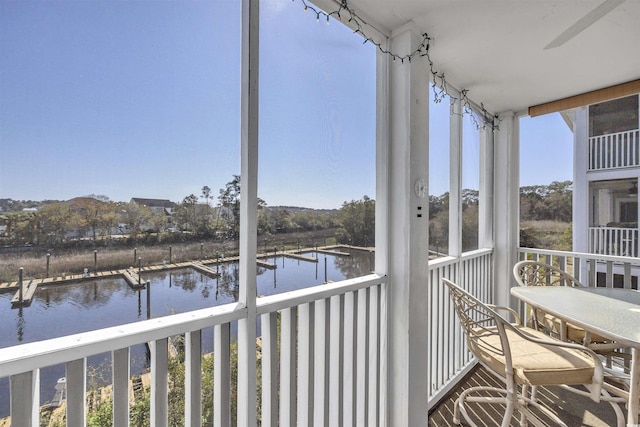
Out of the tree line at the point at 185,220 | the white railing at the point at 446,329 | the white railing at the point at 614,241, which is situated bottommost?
the white railing at the point at 446,329

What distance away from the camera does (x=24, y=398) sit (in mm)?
787

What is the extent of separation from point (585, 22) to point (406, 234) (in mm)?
1565

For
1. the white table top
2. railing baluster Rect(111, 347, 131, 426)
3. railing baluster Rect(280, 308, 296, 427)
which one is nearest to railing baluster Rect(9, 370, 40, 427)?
railing baluster Rect(111, 347, 131, 426)

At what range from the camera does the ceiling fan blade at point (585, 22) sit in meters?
1.58

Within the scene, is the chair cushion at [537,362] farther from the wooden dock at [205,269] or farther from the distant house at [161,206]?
the distant house at [161,206]

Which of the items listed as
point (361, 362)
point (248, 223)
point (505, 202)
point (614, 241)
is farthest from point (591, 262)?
point (248, 223)

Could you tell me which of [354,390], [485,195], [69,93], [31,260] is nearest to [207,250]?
[31,260]

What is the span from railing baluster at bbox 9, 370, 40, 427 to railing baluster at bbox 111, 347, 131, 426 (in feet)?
0.58

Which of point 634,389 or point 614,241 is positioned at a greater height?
→ point 614,241

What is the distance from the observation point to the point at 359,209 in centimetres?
172

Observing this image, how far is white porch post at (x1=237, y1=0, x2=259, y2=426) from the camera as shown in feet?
3.89

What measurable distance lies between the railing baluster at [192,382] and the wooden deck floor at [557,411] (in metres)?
1.68

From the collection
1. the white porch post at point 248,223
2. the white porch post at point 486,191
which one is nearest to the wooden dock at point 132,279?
the white porch post at point 248,223

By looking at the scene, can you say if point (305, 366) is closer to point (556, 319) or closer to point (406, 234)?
point (406, 234)
